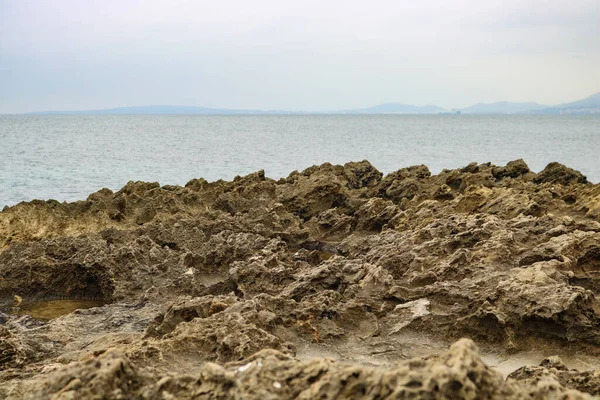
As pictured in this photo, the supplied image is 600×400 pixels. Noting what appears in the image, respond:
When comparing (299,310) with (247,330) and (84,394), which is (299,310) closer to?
(247,330)

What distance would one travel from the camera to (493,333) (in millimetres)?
6875

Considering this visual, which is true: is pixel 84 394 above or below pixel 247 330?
above

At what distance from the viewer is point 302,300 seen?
24.5 feet

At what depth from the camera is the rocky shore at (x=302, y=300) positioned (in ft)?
12.0

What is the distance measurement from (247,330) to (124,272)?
5.33m

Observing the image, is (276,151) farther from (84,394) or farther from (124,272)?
(84,394)

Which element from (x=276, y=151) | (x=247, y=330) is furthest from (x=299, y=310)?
(x=276, y=151)

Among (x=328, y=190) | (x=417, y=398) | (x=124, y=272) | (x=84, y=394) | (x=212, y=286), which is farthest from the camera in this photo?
(x=328, y=190)

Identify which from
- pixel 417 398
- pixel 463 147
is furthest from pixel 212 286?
pixel 463 147

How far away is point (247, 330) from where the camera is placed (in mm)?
5668

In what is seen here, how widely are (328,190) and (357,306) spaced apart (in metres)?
9.09

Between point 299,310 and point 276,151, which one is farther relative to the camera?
point 276,151

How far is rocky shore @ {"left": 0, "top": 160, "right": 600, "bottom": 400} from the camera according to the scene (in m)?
3.67

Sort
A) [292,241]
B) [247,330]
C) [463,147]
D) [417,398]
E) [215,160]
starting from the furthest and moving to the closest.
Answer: [463,147] < [215,160] < [292,241] < [247,330] < [417,398]
